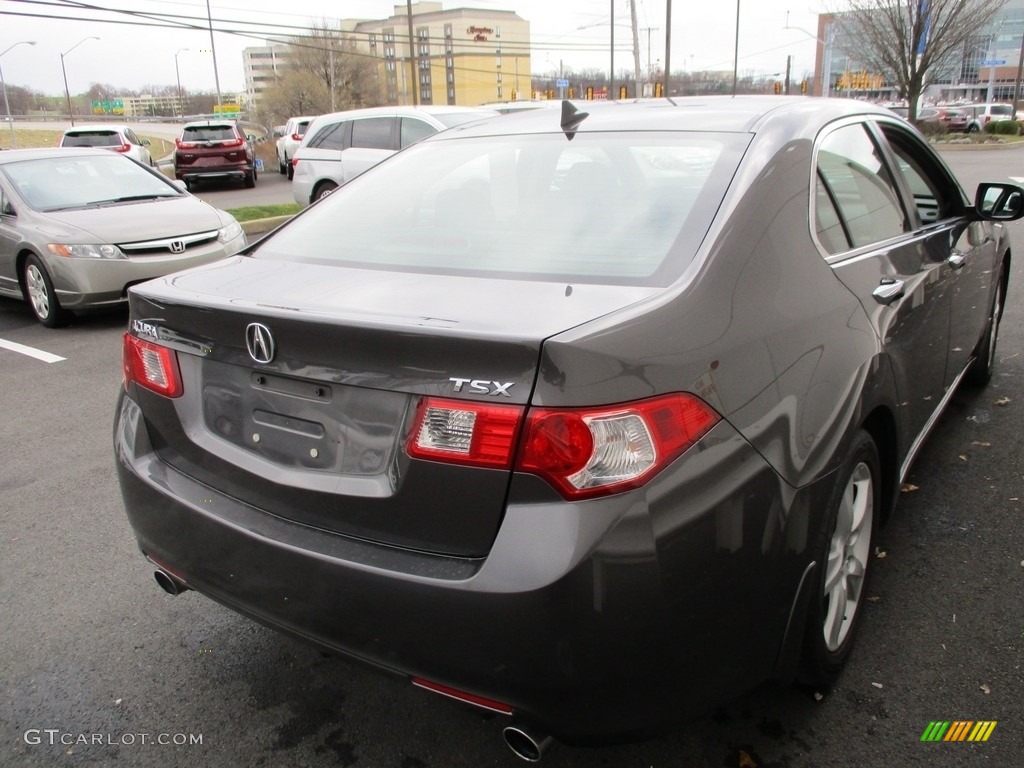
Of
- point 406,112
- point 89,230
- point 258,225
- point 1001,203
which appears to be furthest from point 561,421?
point 406,112

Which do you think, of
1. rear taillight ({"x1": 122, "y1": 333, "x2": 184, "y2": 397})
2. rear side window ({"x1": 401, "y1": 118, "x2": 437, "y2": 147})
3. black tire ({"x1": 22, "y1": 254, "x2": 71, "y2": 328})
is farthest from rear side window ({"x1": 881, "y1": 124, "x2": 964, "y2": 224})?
rear side window ({"x1": 401, "y1": 118, "x2": 437, "y2": 147})

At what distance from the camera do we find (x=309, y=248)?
2693mm

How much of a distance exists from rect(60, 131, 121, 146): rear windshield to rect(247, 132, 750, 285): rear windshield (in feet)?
69.1

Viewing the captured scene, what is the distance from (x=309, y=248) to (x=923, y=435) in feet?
7.95

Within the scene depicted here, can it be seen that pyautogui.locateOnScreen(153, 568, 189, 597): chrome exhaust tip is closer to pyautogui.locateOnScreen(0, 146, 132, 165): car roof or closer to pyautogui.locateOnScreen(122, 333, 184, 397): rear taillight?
pyautogui.locateOnScreen(122, 333, 184, 397): rear taillight

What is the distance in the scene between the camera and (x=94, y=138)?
21.3 m

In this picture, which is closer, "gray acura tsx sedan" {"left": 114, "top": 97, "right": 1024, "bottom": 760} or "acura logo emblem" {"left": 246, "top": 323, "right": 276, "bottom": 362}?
"gray acura tsx sedan" {"left": 114, "top": 97, "right": 1024, "bottom": 760}

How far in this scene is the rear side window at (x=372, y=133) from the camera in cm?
1299

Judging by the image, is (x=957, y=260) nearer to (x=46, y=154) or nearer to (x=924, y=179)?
(x=924, y=179)

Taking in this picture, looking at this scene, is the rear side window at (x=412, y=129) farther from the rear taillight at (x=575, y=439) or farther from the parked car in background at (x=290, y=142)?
the parked car in background at (x=290, y=142)

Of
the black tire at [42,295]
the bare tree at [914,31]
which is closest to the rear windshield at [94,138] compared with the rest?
the black tire at [42,295]

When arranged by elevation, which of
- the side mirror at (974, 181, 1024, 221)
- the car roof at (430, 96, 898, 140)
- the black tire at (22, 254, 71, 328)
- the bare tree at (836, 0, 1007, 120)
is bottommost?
the black tire at (22, 254, 71, 328)

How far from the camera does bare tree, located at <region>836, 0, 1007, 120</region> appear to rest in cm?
2717

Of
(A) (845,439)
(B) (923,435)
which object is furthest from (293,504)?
(B) (923,435)
